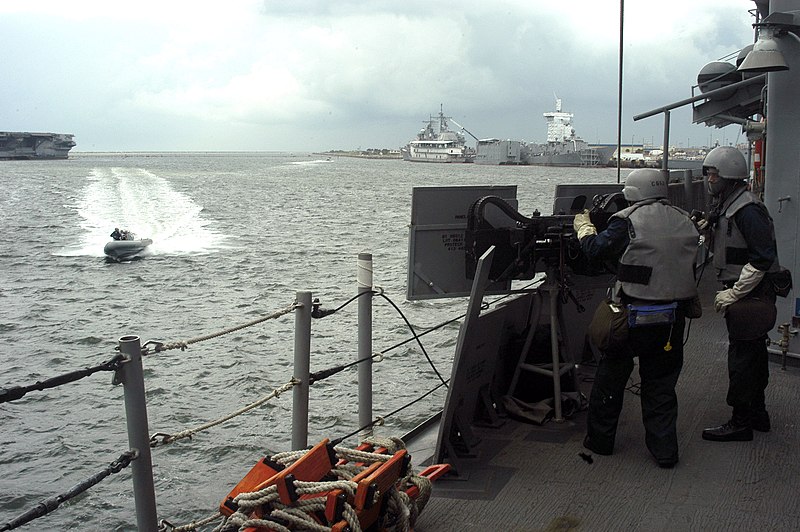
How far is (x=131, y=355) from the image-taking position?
314 cm

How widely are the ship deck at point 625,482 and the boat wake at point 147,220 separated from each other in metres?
29.0

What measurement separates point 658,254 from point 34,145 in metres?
161

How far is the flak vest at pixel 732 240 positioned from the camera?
4.80m

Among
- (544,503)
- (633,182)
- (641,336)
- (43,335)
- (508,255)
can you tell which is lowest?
(43,335)

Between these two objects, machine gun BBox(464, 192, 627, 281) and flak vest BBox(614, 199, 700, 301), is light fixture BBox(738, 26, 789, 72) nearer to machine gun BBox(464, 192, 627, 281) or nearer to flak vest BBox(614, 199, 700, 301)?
machine gun BBox(464, 192, 627, 281)

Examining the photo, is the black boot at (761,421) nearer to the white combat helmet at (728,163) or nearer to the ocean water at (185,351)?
the white combat helmet at (728,163)

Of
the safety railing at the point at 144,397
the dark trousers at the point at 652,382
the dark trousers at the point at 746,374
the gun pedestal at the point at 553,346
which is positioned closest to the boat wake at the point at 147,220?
the gun pedestal at the point at 553,346

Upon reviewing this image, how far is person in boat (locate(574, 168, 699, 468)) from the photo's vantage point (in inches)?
174

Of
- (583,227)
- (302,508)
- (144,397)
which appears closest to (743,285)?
(583,227)

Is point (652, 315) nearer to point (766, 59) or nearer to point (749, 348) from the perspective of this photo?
point (749, 348)

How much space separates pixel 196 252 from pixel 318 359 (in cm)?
2032

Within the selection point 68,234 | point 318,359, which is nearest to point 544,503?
point 318,359

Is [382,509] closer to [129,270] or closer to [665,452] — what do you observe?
[665,452]

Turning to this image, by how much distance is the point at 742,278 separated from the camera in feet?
15.7
